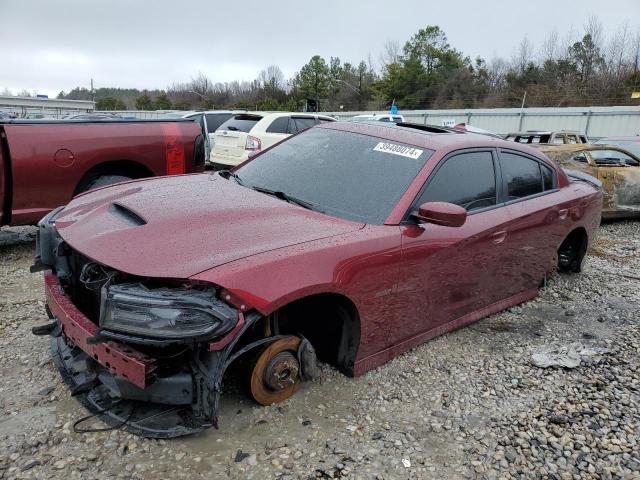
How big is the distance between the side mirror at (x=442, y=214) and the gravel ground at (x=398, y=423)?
1.05 metres

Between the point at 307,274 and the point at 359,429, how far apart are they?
2.97ft

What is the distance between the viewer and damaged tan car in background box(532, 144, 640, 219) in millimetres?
8617

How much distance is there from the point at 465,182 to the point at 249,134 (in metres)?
6.96

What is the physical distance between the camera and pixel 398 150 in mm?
3553

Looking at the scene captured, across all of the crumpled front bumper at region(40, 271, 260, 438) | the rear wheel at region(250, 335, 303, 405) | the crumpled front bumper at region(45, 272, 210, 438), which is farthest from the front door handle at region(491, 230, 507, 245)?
the crumpled front bumper at region(45, 272, 210, 438)

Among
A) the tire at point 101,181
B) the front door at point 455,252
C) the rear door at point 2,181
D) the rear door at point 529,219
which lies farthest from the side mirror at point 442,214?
the rear door at point 2,181

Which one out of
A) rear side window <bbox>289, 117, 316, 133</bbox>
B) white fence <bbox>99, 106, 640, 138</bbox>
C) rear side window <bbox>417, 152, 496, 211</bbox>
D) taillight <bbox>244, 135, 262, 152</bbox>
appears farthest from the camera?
white fence <bbox>99, 106, 640, 138</bbox>

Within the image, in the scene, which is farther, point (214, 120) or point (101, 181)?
point (214, 120)

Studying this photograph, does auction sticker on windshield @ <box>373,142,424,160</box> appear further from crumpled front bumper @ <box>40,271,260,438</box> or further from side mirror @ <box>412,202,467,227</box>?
crumpled front bumper @ <box>40,271,260,438</box>

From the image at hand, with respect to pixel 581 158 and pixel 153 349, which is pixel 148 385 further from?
pixel 581 158

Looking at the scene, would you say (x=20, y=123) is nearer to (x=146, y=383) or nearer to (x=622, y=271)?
(x=146, y=383)

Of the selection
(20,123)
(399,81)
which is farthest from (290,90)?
(20,123)

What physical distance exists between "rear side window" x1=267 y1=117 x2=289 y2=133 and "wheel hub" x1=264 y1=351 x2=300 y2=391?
794 cm

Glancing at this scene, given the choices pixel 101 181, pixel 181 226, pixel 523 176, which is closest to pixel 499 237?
pixel 523 176
